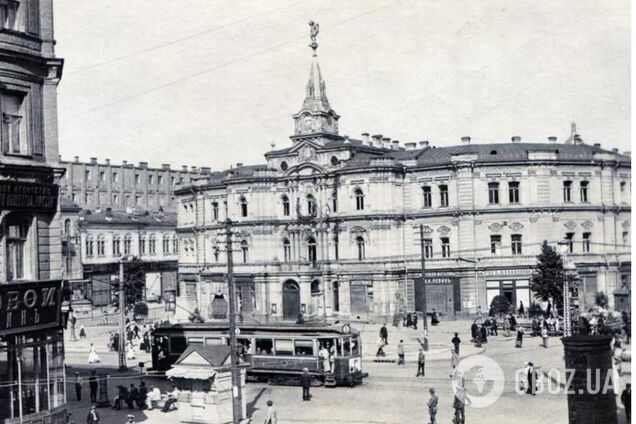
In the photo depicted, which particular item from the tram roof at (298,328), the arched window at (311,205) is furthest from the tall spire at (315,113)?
the tram roof at (298,328)

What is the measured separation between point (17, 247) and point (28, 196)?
132 cm

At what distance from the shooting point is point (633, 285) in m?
15.3

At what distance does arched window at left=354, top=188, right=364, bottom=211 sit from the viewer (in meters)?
53.9

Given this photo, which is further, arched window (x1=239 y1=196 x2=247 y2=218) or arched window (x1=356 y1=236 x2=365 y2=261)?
arched window (x1=239 y1=196 x2=247 y2=218)

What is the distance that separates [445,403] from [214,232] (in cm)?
3828

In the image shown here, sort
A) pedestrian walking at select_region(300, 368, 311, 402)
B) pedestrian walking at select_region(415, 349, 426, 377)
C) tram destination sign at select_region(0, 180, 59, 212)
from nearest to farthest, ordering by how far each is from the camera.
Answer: tram destination sign at select_region(0, 180, 59, 212), pedestrian walking at select_region(300, 368, 311, 402), pedestrian walking at select_region(415, 349, 426, 377)

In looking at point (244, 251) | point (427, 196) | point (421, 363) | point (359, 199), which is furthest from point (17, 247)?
point (244, 251)

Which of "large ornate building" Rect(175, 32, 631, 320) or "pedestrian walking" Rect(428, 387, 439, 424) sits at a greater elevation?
"large ornate building" Rect(175, 32, 631, 320)

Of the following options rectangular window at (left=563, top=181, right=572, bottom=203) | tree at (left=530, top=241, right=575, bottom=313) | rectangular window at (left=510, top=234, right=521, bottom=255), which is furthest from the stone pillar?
rectangular window at (left=563, top=181, right=572, bottom=203)

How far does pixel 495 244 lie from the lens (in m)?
51.3

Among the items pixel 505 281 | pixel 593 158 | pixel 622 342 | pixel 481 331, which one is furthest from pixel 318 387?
pixel 593 158

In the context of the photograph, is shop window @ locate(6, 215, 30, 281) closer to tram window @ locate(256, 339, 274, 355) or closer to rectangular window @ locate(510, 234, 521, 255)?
tram window @ locate(256, 339, 274, 355)

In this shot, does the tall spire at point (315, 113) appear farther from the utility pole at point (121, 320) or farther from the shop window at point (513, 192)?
the utility pole at point (121, 320)

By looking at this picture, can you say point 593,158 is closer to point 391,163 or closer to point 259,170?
point 391,163
